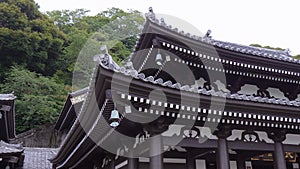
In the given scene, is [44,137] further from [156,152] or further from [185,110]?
[185,110]

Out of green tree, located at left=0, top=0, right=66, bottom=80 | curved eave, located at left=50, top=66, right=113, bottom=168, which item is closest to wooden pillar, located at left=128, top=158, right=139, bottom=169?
curved eave, located at left=50, top=66, right=113, bottom=168

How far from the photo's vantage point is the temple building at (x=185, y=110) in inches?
260

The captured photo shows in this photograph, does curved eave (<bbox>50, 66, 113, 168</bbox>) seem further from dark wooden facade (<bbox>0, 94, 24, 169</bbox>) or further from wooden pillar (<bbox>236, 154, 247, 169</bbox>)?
wooden pillar (<bbox>236, 154, 247, 169</bbox>)

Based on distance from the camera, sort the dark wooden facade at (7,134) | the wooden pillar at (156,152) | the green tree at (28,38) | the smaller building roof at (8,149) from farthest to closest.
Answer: the green tree at (28,38)
the dark wooden facade at (7,134)
the smaller building roof at (8,149)
the wooden pillar at (156,152)

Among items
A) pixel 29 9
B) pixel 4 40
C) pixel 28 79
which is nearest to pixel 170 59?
pixel 28 79

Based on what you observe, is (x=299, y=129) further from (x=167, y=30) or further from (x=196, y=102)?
(x=167, y=30)

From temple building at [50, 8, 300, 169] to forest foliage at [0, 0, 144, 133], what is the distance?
53.2 feet

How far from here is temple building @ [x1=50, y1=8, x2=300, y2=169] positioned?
6.61 meters

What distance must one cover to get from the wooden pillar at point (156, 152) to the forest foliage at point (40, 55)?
21.0 meters

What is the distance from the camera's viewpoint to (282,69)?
435 inches

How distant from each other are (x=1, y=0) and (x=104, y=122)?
1299 inches

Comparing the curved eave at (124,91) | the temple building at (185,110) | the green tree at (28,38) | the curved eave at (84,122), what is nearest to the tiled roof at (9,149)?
the curved eave at (84,122)

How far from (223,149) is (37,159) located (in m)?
13.6

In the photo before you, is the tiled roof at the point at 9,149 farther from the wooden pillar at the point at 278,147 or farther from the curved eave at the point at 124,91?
the wooden pillar at the point at 278,147
